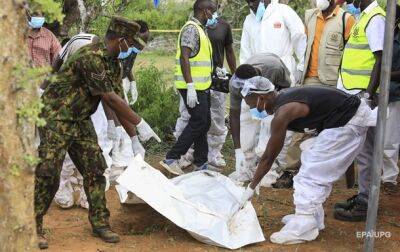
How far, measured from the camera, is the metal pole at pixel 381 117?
13.8 ft

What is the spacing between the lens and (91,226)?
5359mm

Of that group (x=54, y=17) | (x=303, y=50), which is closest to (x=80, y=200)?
(x=303, y=50)

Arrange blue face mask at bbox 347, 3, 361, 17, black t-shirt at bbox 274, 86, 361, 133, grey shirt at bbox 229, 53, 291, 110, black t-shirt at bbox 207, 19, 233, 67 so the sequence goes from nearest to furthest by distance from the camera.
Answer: black t-shirt at bbox 274, 86, 361, 133 < grey shirt at bbox 229, 53, 291, 110 < blue face mask at bbox 347, 3, 361, 17 < black t-shirt at bbox 207, 19, 233, 67

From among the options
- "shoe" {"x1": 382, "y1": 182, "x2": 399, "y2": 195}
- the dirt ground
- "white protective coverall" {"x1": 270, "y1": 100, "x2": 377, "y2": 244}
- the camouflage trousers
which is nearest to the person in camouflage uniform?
the camouflage trousers

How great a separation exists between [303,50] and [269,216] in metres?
2.10

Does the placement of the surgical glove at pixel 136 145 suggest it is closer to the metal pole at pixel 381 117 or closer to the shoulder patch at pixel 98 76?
the shoulder patch at pixel 98 76

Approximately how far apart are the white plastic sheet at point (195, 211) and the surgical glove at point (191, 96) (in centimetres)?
162

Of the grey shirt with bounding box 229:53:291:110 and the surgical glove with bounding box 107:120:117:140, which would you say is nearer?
the grey shirt with bounding box 229:53:291:110

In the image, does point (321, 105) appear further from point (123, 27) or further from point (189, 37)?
point (189, 37)

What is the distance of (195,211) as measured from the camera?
16.9 ft

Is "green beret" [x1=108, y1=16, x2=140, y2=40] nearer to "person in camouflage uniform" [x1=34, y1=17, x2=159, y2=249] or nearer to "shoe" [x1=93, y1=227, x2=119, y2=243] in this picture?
"person in camouflage uniform" [x1=34, y1=17, x2=159, y2=249]

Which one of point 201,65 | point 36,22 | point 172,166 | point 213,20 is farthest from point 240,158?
point 36,22

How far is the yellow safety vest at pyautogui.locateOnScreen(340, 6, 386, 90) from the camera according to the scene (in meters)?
5.82

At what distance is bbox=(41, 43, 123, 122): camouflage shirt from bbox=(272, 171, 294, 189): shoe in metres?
2.57
